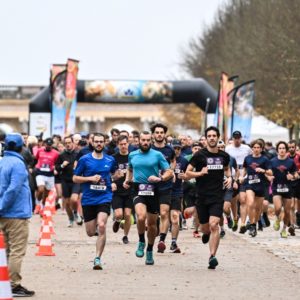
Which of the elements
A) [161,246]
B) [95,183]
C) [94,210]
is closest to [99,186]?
[95,183]

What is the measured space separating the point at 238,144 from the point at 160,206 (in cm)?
707

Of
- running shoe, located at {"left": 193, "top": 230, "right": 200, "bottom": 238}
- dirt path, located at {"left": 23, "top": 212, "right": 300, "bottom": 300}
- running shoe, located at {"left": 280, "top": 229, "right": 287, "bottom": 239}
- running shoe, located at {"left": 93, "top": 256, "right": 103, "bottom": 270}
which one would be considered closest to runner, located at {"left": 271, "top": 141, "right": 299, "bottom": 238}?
running shoe, located at {"left": 280, "top": 229, "right": 287, "bottom": 239}

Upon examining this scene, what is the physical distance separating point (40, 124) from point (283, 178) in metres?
25.2

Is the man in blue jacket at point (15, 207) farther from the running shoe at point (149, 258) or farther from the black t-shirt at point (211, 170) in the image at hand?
the running shoe at point (149, 258)

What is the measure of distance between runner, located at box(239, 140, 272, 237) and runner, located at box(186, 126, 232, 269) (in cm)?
668

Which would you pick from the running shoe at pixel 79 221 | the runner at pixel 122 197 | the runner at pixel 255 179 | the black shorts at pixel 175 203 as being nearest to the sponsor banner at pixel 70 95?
the running shoe at pixel 79 221

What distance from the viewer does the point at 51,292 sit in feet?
48.5

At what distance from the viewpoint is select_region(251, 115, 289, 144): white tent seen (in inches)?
2142

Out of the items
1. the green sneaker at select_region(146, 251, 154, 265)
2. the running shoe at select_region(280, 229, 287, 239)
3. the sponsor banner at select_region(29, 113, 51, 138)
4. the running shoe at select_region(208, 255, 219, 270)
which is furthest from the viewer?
the sponsor banner at select_region(29, 113, 51, 138)

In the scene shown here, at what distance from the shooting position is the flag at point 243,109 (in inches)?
1702

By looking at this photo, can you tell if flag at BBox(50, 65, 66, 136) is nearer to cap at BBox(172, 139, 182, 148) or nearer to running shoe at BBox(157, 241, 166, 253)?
cap at BBox(172, 139, 182, 148)

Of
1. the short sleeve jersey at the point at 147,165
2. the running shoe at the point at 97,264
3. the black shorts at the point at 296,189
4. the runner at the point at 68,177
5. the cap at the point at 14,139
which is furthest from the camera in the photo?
the runner at the point at 68,177

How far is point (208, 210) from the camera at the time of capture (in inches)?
713

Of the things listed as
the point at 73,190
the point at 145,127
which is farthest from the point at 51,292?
the point at 145,127
